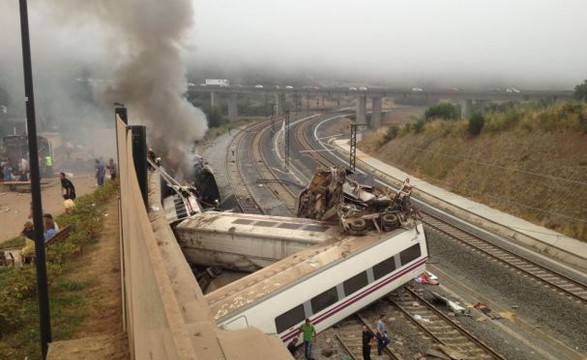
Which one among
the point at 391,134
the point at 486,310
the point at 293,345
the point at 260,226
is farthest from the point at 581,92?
the point at 293,345

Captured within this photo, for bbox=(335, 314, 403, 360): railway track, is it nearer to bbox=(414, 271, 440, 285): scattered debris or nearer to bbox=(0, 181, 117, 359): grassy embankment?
bbox=(414, 271, 440, 285): scattered debris

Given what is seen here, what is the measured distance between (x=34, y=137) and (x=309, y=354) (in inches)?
309

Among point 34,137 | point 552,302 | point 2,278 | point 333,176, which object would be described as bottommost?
point 552,302

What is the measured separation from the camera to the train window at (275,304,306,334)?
12.2 m

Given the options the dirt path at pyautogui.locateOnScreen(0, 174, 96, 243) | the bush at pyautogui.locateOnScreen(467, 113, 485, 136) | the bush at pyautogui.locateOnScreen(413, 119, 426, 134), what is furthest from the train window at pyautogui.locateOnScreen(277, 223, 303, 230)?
the bush at pyautogui.locateOnScreen(413, 119, 426, 134)

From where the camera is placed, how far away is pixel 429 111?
58.5m

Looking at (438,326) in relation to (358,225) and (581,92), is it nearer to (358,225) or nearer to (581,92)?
(358,225)

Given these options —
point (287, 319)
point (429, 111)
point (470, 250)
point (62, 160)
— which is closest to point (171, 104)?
point (62, 160)

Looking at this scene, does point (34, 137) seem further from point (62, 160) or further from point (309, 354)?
point (62, 160)

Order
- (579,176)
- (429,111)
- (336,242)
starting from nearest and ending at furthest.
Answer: (336,242)
(579,176)
(429,111)

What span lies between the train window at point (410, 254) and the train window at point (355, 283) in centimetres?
148

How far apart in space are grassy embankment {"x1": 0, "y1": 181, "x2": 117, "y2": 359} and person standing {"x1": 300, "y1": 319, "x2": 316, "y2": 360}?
471cm

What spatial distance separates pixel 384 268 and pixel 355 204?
356cm

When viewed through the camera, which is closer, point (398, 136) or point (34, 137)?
point (34, 137)
